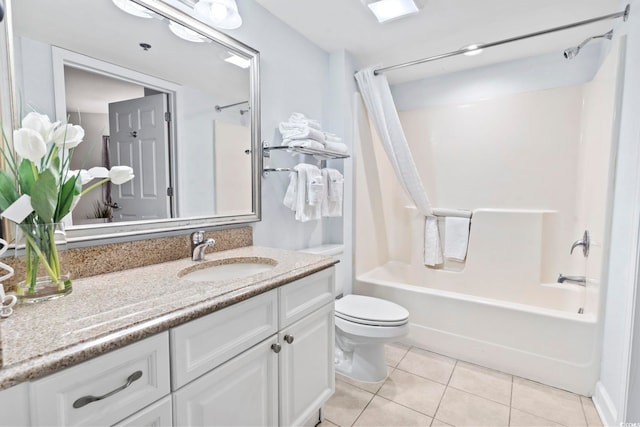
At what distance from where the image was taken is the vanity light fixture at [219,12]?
54.1 inches

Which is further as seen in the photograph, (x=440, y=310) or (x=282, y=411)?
(x=440, y=310)

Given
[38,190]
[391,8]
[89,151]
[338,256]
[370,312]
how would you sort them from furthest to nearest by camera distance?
[338,256] → [370,312] → [391,8] → [89,151] → [38,190]

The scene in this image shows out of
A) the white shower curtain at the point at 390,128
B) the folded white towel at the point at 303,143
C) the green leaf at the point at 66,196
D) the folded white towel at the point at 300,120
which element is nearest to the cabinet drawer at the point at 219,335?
the green leaf at the point at 66,196

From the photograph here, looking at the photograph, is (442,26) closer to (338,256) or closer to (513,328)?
(338,256)

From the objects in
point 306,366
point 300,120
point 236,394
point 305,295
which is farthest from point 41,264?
point 300,120

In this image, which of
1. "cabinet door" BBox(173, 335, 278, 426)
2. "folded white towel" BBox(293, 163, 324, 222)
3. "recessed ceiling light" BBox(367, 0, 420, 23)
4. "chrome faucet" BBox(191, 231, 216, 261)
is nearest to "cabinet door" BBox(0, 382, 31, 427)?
"cabinet door" BBox(173, 335, 278, 426)

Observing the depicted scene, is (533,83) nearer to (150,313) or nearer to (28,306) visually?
(150,313)

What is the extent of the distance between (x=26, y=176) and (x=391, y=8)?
6.07 feet

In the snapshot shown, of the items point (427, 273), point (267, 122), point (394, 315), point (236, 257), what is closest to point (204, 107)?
point (267, 122)

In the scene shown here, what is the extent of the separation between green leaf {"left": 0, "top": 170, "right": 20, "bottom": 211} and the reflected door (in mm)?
336

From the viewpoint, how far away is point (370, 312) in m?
1.88

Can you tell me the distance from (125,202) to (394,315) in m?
1.50

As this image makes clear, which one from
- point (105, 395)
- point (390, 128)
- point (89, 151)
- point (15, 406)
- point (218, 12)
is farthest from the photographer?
point (390, 128)

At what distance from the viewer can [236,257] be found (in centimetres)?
149
